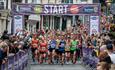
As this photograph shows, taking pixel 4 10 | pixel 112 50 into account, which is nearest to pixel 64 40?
pixel 112 50

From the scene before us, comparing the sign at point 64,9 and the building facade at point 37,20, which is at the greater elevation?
the sign at point 64,9

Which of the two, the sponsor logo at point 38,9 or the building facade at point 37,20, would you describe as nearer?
the sponsor logo at point 38,9

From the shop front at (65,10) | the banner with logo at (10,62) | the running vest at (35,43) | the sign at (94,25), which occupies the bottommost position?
the running vest at (35,43)

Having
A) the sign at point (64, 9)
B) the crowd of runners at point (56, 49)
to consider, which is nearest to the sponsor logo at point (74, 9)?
the sign at point (64, 9)

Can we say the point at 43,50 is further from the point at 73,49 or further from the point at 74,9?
the point at 74,9

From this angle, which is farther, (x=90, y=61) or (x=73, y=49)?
(x=73, y=49)

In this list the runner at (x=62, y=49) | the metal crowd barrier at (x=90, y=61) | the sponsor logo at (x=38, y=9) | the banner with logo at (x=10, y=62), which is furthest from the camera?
the sponsor logo at (x=38, y=9)

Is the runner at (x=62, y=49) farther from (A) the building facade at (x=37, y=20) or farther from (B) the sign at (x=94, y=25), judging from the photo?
(A) the building facade at (x=37, y=20)

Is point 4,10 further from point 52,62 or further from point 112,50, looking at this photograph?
point 112,50

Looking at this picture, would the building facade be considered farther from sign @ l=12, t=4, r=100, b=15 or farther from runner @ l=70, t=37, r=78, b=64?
runner @ l=70, t=37, r=78, b=64

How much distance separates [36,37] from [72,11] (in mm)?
3232

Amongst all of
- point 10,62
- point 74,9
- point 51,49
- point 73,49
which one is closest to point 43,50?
point 51,49

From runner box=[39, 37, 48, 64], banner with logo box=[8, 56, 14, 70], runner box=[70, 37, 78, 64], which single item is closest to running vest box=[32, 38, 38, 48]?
runner box=[39, 37, 48, 64]

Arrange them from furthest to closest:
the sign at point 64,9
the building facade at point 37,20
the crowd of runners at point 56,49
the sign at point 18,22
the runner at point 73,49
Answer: the building facade at point 37,20 < the sign at point 64,9 < the sign at point 18,22 < the runner at point 73,49 < the crowd of runners at point 56,49
